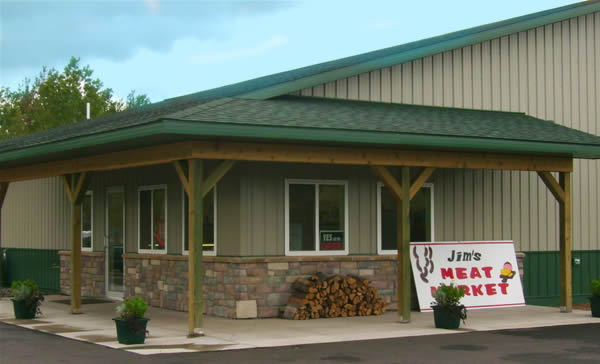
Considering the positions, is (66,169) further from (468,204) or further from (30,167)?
(468,204)

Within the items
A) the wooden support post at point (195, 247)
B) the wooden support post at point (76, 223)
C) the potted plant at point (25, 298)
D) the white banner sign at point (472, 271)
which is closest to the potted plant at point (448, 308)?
the white banner sign at point (472, 271)

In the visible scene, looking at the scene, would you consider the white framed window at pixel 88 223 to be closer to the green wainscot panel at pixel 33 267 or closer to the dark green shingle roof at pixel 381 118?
the green wainscot panel at pixel 33 267

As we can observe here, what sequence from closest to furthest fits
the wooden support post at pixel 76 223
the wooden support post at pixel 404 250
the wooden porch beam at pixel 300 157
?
1. the wooden porch beam at pixel 300 157
2. the wooden support post at pixel 404 250
3. the wooden support post at pixel 76 223

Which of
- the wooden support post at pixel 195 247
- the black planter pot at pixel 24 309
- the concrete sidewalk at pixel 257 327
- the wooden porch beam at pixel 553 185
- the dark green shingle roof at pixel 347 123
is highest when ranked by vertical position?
the dark green shingle roof at pixel 347 123

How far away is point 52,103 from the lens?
51.9 m

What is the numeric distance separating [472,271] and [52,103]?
40399 millimetres

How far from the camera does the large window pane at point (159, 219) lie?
17.3 m

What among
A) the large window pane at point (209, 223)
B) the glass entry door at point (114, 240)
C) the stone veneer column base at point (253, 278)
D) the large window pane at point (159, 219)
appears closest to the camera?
the stone veneer column base at point (253, 278)

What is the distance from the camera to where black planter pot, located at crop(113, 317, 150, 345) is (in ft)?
38.8

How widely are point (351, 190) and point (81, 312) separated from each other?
586 cm

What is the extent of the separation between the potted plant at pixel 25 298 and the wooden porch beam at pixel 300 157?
7.91 ft

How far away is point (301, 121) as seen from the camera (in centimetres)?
1342

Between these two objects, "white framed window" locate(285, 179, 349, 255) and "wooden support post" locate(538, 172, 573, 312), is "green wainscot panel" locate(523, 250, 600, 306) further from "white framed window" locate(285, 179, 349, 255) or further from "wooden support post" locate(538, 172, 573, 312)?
"white framed window" locate(285, 179, 349, 255)

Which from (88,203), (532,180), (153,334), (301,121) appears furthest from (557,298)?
(88,203)
